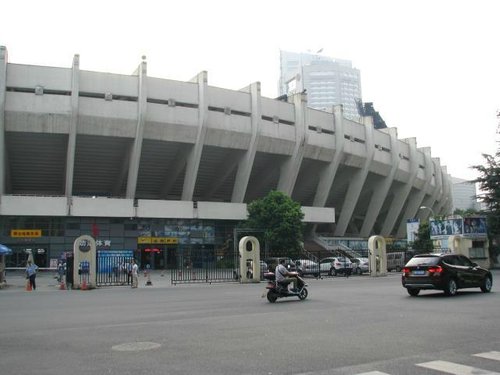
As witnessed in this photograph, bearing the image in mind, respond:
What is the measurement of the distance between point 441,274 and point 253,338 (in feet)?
29.9

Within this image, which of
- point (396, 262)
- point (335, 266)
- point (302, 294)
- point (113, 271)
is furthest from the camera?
point (396, 262)

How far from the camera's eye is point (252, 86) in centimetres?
4653

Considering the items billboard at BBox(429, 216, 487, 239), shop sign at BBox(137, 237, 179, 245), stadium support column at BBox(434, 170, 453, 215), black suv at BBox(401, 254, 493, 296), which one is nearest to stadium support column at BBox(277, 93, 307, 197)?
shop sign at BBox(137, 237, 179, 245)

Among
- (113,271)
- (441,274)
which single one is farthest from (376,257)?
(441,274)

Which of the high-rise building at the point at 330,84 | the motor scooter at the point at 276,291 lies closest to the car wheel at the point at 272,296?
the motor scooter at the point at 276,291

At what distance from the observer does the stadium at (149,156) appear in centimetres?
4000

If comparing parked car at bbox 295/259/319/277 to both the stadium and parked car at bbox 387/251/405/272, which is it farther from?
the stadium

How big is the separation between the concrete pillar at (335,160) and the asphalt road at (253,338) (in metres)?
38.6

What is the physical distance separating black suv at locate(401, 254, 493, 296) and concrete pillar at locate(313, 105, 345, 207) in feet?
117

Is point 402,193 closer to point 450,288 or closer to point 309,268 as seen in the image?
point 309,268

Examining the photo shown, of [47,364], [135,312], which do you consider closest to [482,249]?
[135,312]

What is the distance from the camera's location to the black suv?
1557 cm

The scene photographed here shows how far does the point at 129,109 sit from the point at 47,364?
36170 mm

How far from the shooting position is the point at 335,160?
52.2 metres
